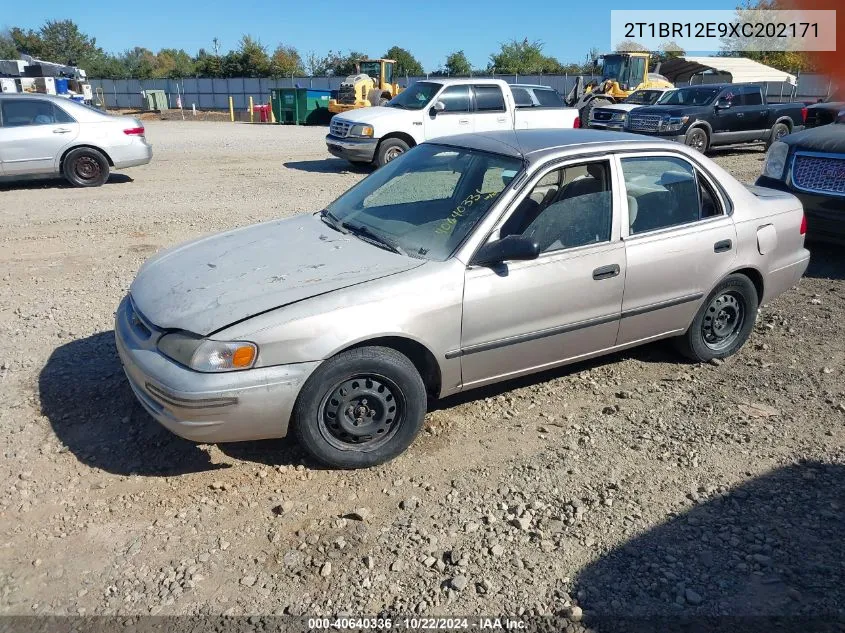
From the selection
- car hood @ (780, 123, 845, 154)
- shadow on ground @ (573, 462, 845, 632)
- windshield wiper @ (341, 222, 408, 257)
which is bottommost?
shadow on ground @ (573, 462, 845, 632)

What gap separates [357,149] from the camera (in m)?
13.2

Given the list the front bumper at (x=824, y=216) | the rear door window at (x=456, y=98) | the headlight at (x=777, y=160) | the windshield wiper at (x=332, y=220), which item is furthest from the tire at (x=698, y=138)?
the windshield wiper at (x=332, y=220)

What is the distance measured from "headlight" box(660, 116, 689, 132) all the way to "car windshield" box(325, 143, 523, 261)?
1297 cm

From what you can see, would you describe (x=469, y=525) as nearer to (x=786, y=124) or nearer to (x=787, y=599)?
(x=787, y=599)

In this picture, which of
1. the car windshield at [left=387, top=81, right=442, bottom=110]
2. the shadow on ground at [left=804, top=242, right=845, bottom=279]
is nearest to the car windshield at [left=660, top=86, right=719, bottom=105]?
the car windshield at [left=387, top=81, right=442, bottom=110]

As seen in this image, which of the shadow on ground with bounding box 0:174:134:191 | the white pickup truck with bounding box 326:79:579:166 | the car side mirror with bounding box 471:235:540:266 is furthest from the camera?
the white pickup truck with bounding box 326:79:579:166

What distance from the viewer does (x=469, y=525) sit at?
3.16m

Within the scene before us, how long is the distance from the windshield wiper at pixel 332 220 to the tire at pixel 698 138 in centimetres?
1369

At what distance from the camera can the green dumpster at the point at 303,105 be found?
30.1 metres

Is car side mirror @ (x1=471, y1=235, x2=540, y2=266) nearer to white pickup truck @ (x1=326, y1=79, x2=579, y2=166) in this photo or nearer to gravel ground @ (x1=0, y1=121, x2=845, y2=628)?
gravel ground @ (x1=0, y1=121, x2=845, y2=628)

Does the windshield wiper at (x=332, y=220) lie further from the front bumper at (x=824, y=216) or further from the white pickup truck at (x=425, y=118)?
the white pickup truck at (x=425, y=118)

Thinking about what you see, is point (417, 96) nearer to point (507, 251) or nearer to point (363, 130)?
point (363, 130)

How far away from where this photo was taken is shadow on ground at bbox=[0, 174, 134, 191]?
38.1 feet

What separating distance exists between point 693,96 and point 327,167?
9.35 meters
